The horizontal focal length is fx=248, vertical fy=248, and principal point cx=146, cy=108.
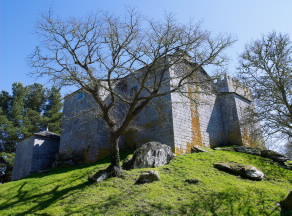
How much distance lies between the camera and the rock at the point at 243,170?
10.4 m

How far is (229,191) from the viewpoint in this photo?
28.4 ft

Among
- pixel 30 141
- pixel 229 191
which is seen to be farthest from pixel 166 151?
pixel 30 141

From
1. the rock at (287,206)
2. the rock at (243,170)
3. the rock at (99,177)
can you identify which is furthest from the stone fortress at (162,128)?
the rock at (287,206)

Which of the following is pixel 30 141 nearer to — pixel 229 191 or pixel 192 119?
pixel 192 119

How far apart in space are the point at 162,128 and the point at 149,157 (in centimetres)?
370

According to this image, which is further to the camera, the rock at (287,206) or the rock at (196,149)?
the rock at (196,149)

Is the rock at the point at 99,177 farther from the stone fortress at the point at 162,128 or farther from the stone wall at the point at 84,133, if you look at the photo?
the stone wall at the point at 84,133

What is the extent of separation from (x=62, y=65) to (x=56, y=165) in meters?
9.56

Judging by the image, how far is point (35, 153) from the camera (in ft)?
63.0

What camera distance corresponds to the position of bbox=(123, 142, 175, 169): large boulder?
11.5 m

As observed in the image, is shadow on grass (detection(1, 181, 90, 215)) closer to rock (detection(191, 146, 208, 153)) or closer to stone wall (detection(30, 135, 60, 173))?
rock (detection(191, 146, 208, 153))

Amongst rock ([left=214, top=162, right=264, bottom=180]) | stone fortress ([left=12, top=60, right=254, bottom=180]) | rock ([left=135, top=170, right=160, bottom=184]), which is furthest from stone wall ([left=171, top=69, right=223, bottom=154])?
rock ([left=135, top=170, right=160, bottom=184])

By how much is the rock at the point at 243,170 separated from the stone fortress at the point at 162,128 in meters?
3.29

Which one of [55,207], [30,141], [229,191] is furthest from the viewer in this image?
[30,141]
